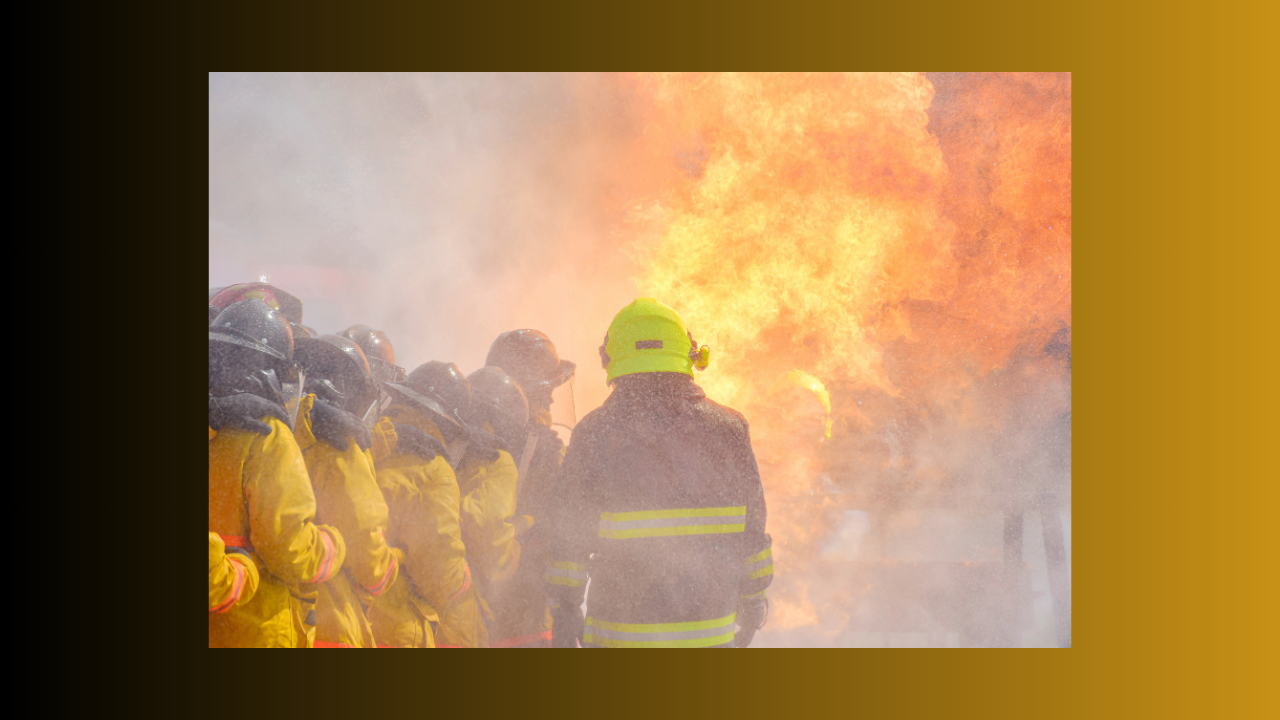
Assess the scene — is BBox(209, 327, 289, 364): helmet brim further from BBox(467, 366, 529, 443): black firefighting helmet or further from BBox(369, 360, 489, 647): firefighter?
BBox(467, 366, 529, 443): black firefighting helmet

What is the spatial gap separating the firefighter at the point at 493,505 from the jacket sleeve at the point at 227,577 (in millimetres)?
1525

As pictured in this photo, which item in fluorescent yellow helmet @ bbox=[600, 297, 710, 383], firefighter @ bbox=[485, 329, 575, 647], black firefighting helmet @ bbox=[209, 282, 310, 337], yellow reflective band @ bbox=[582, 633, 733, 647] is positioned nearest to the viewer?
yellow reflective band @ bbox=[582, 633, 733, 647]

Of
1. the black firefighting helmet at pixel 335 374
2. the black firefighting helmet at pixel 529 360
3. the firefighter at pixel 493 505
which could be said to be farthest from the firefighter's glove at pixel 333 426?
the black firefighting helmet at pixel 529 360

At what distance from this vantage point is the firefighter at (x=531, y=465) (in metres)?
5.14

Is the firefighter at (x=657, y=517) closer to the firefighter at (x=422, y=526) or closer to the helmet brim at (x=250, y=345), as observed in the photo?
the firefighter at (x=422, y=526)

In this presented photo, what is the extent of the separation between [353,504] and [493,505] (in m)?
1.17

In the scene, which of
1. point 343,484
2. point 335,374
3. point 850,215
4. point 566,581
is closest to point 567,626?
point 566,581

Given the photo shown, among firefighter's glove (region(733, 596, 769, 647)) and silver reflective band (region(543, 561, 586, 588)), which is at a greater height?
silver reflective band (region(543, 561, 586, 588))

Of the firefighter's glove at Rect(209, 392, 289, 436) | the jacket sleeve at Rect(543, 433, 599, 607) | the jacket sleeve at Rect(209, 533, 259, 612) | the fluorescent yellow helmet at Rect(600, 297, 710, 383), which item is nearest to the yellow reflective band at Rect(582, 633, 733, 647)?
the jacket sleeve at Rect(543, 433, 599, 607)

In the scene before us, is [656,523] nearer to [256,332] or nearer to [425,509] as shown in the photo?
[425,509]

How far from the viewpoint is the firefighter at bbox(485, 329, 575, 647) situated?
5141 mm

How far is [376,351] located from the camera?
564 cm

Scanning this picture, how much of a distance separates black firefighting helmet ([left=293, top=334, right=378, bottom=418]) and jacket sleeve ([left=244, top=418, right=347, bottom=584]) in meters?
0.57

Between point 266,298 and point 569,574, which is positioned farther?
point 266,298
